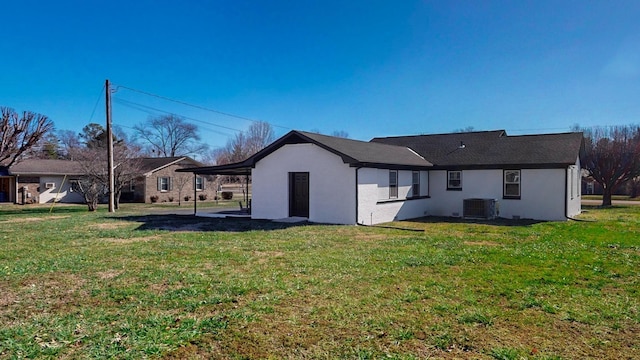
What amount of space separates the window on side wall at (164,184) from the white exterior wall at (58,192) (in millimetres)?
6394

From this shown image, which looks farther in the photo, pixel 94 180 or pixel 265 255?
pixel 94 180

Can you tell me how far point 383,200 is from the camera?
16359mm

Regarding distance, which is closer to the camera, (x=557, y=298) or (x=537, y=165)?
(x=557, y=298)

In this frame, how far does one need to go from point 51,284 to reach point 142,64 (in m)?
19.5

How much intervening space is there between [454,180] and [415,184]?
6.87 ft

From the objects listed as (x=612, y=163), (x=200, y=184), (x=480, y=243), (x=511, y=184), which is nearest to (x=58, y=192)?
(x=200, y=184)

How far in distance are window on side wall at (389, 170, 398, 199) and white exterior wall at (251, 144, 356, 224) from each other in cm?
276

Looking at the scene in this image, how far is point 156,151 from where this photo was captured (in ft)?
183

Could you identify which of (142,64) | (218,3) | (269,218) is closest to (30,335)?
(269,218)

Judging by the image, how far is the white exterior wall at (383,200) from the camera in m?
15.1

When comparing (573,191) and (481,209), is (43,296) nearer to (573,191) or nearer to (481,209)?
(481,209)

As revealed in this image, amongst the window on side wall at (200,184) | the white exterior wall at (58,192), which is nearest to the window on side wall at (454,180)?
the window on side wall at (200,184)

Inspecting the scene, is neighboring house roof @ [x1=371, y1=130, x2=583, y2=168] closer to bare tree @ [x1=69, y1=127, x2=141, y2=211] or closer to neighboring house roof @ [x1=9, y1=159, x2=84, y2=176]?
bare tree @ [x1=69, y1=127, x2=141, y2=211]

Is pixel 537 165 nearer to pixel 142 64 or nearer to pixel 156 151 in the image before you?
pixel 142 64
